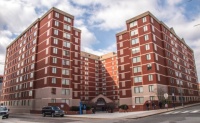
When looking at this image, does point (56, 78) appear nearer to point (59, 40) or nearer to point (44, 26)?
point (59, 40)

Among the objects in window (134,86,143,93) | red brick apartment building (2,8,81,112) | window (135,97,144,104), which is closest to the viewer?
window (135,97,144,104)

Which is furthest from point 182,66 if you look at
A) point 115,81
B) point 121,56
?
point 115,81

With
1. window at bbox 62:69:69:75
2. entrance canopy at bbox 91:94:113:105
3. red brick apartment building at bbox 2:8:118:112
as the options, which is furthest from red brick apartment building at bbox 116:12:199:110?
window at bbox 62:69:69:75

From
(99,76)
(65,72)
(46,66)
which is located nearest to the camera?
(46,66)

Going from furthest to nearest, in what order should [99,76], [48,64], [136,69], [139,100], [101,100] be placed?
[99,76]
[101,100]
[136,69]
[48,64]
[139,100]

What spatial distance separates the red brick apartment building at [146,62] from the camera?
169 ft

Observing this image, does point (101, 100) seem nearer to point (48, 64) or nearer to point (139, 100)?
point (139, 100)

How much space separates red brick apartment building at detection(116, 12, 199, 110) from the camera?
2025 inches

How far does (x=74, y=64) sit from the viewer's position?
63531 mm

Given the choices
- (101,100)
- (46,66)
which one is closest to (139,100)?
(101,100)

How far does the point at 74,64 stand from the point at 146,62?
78.7 feet

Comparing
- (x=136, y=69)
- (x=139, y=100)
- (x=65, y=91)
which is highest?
(x=136, y=69)


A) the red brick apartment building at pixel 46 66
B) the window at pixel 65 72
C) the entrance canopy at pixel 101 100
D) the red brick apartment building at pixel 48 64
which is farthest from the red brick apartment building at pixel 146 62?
the window at pixel 65 72

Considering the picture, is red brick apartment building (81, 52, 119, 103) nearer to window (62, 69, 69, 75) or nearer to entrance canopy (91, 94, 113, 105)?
entrance canopy (91, 94, 113, 105)
